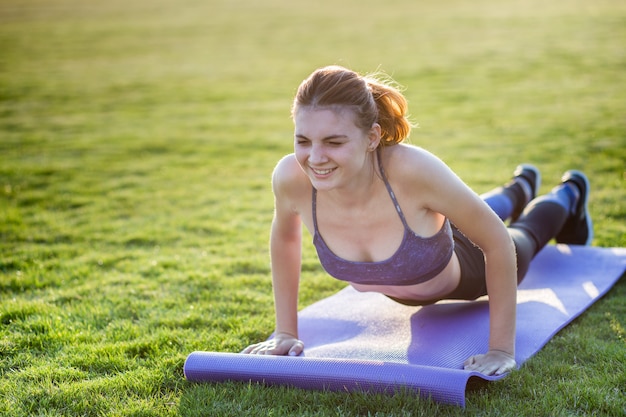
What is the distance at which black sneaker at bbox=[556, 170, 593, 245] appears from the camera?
202 inches

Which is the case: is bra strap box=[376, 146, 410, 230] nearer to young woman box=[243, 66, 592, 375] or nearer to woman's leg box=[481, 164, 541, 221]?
young woman box=[243, 66, 592, 375]

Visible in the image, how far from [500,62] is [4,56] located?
15.5 meters

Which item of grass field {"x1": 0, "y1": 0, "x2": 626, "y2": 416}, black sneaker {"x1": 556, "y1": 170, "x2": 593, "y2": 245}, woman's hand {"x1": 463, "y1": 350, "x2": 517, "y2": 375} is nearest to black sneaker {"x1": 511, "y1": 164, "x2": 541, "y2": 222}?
black sneaker {"x1": 556, "y1": 170, "x2": 593, "y2": 245}

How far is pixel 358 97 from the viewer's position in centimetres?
304

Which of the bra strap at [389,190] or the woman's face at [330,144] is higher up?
the woman's face at [330,144]

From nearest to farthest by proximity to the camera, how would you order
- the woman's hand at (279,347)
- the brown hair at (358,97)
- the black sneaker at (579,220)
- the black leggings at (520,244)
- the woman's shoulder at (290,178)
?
1. the brown hair at (358,97)
2. the woman's shoulder at (290,178)
3. the woman's hand at (279,347)
4. the black leggings at (520,244)
5. the black sneaker at (579,220)

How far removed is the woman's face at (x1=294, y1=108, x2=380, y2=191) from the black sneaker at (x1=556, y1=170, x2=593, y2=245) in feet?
8.44

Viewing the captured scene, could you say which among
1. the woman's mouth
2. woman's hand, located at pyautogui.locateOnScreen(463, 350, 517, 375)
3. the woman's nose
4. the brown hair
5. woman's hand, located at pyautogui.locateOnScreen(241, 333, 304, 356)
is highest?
A: the brown hair

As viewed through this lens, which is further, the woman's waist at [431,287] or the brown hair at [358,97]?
the woman's waist at [431,287]

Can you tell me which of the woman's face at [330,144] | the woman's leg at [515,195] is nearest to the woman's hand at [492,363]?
the woman's face at [330,144]

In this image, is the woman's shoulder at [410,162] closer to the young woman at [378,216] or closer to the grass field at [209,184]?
the young woman at [378,216]

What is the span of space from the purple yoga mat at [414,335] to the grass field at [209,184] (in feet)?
0.26

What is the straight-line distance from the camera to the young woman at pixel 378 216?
10.0 ft

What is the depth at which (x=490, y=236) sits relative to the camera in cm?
321
